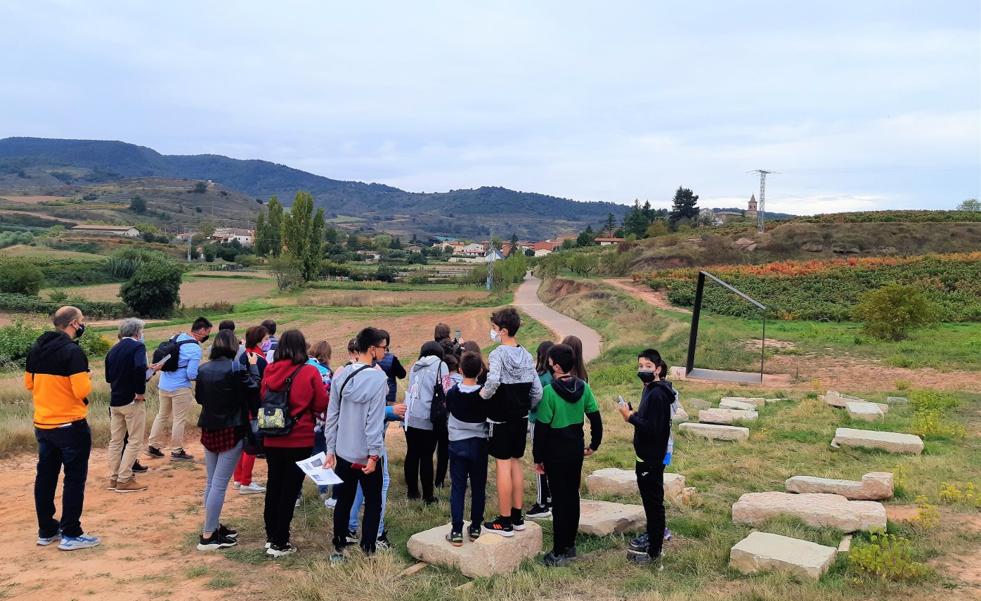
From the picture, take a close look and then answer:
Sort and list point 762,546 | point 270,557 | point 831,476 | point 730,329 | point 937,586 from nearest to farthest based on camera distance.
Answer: point 937,586
point 762,546
point 270,557
point 831,476
point 730,329

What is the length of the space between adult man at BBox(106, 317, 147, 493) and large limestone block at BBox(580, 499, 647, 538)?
415 centimetres

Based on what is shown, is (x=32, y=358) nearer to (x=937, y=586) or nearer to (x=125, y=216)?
(x=937, y=586)

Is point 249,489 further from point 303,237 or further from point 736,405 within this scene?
point 303,237

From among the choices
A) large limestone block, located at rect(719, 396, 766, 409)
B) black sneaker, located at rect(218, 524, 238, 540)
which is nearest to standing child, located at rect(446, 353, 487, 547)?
black sneaker, located at rect(218, 524, 238, 540)

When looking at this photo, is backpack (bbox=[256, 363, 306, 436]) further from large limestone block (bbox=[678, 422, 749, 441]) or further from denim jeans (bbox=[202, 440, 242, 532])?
large limestone block (bbox=[678, 422, 749, 441])

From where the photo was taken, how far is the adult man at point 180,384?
7.54 meters

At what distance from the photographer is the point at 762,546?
489cm

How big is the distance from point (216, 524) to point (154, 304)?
43.8 meters

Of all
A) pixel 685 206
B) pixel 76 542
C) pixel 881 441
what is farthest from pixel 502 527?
pixel 685 206

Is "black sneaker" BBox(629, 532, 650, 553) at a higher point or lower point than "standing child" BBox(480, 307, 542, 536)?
lower

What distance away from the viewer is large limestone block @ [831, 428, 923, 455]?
856 cm

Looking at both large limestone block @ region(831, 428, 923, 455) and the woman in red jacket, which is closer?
the woman in red jacket

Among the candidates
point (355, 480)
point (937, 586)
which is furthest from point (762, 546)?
point (355, 480)

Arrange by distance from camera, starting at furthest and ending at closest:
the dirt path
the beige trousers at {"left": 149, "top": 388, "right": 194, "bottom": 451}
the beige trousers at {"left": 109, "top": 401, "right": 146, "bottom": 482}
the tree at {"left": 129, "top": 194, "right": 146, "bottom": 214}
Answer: the tree at {"left": 129, "top": 194, "right": 146, "bottom": 214}, the dirt path, the beige trousers at {"left": 149, "top": 388, "right": 194, "bottom": 451}, the beige trousers at {"left": 109, "top": 401, "right": 146, "bottom": 482}
